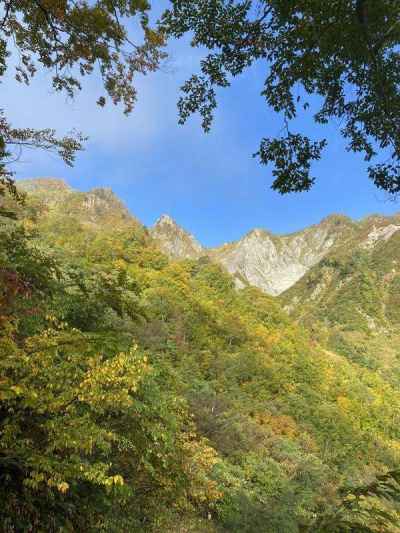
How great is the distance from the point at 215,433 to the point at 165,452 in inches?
640

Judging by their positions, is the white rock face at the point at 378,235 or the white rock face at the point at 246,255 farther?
the white rock face at the point at 378,235

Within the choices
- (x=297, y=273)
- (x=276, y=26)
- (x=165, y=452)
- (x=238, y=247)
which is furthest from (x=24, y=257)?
(x=297, y=273)

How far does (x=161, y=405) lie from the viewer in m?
6.85

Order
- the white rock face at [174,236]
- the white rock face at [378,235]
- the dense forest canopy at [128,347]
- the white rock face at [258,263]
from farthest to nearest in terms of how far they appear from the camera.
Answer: the white rock face at [258,263], the white rock face at [378,235], the white rock face at [174,236], the dense forest canopy at [128,347]

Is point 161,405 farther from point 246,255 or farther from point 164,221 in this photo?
point 246,255

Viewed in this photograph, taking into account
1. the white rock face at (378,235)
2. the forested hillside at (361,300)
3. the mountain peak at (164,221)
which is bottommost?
the forested hillside at (361,300)

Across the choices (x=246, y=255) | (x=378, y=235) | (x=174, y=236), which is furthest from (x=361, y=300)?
(x=174, y=236)

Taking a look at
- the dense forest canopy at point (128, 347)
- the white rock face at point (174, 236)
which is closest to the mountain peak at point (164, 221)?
the white rock face at point (174, 236)

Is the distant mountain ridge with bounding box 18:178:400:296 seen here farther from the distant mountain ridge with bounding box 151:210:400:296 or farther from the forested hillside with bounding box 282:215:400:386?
the forested hillside with bounding box 282:215:400:386

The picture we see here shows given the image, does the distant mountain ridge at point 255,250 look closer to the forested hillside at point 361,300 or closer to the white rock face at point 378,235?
the white rock face at point 378,235

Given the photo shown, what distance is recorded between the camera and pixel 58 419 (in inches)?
155

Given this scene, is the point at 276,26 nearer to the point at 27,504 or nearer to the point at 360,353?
the point at 27,504

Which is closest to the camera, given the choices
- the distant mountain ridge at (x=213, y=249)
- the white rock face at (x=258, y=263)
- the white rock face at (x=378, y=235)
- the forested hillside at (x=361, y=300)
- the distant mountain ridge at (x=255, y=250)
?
the distant mountain ridge at (x=213, y=249)

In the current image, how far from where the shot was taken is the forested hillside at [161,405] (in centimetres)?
407
